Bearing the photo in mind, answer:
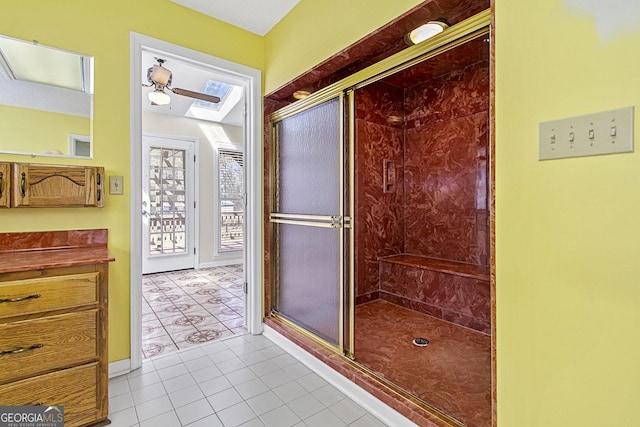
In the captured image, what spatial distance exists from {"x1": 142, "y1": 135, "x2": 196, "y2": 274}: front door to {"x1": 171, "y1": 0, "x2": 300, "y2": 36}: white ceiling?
2966 mm

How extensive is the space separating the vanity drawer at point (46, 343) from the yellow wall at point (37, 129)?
1.04m

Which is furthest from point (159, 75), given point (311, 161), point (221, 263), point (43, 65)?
point (221, 263)

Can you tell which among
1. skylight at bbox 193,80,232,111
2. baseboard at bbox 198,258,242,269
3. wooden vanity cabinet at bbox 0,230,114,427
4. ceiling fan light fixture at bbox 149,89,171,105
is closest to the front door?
baseboard at bbox 198,258,242,269

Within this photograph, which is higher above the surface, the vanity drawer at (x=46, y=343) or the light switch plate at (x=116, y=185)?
the light switch plate at (x=116, y=185)

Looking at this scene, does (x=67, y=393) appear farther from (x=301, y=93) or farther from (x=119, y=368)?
(x=301, y=93)

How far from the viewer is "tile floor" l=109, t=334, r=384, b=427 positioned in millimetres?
1584

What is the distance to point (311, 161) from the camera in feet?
7.51

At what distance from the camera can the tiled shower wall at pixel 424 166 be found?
9.61 ft

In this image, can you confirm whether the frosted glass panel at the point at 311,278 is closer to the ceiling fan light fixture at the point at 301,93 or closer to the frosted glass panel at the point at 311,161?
the frosted glass panel at the point at 311,161

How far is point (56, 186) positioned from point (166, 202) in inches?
130
